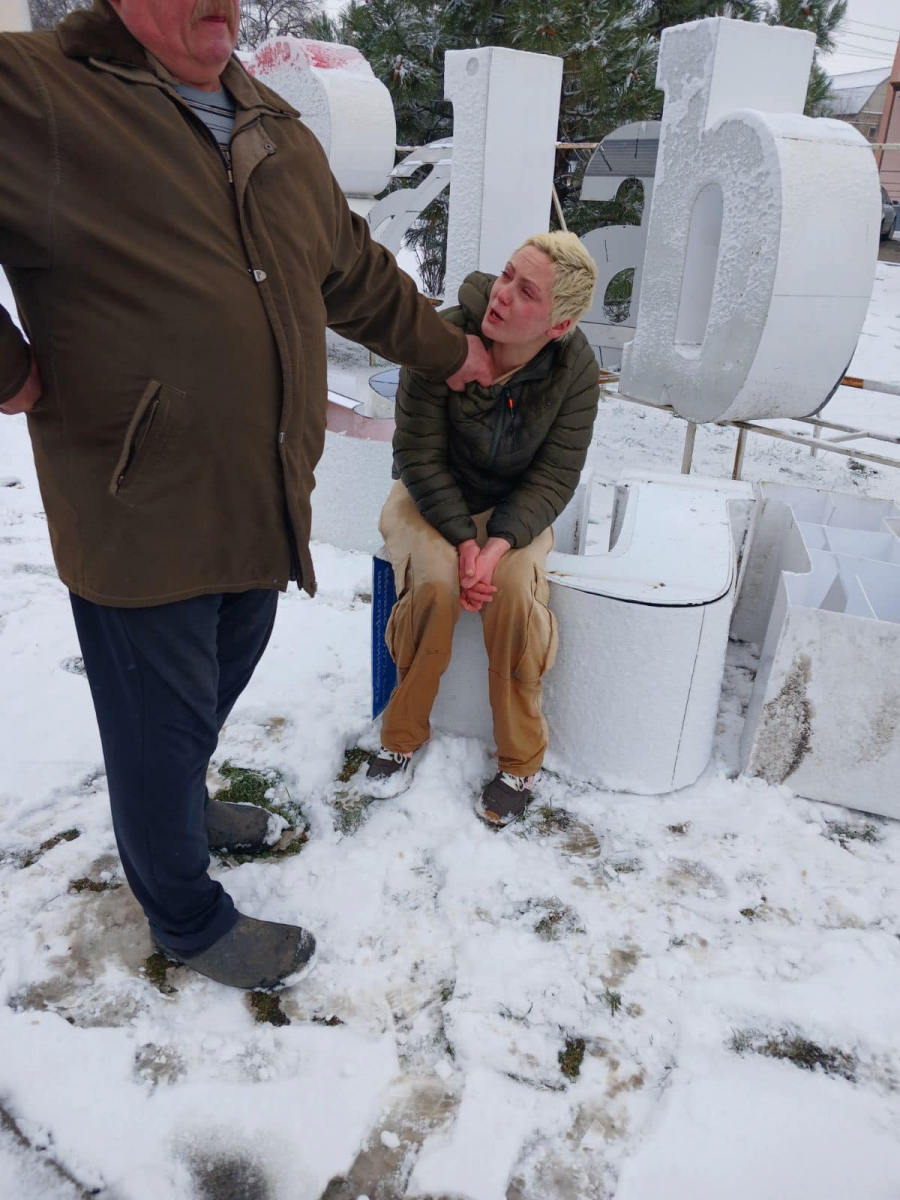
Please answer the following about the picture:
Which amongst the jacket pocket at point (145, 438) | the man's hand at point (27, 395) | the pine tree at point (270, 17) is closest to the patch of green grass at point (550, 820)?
the jacket pocket at point (145, 438)

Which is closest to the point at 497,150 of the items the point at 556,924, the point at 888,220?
the point at 556,924

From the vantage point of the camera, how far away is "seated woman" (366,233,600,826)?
2232 mm

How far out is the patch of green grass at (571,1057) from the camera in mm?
1673

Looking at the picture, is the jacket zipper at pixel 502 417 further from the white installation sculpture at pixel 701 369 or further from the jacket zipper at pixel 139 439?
the jacket zipper at pixel 139 439

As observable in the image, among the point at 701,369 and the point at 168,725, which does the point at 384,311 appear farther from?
the point at 701,369

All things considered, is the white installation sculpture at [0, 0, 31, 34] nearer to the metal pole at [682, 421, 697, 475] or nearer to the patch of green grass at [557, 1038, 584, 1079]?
the metal pole at [682, 421, 697, 475]

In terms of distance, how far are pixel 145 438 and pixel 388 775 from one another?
140 cm

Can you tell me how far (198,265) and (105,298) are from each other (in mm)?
152

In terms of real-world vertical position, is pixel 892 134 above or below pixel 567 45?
above

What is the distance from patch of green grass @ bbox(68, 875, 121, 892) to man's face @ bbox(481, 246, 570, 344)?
66.7 inches

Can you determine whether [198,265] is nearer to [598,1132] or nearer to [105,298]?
[105,298]

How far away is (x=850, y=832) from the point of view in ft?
7.72

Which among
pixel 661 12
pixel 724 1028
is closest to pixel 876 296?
pixel 661 12

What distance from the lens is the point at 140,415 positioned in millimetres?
1290
